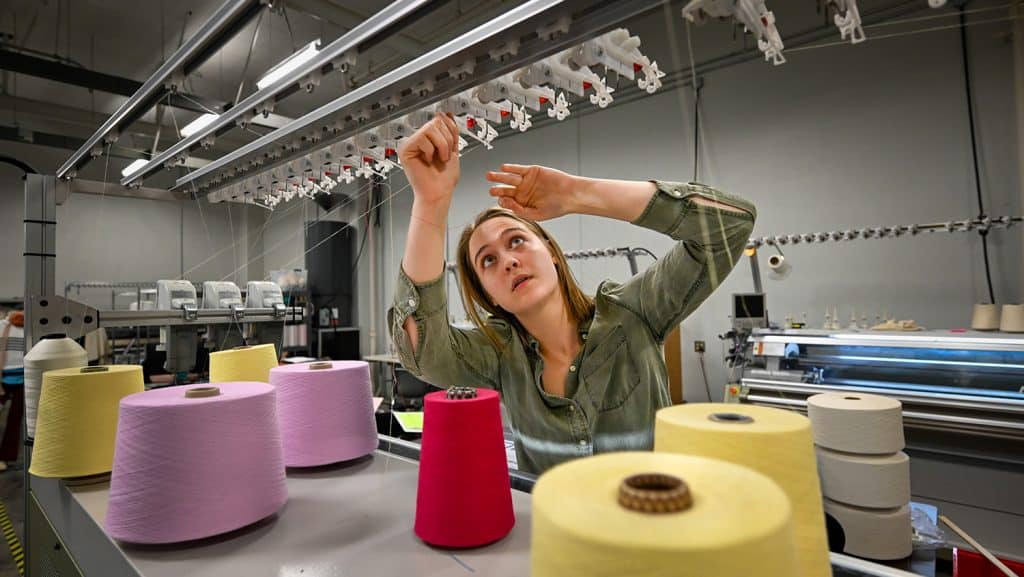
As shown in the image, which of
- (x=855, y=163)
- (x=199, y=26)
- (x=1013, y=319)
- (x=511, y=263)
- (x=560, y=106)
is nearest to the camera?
(x=511, y=263)

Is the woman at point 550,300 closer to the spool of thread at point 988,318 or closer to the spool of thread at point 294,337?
the spool of thread at point 988,318

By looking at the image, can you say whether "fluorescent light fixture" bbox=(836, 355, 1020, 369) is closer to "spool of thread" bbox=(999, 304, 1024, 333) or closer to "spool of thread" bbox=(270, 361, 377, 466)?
"spool of thread" bbox=(999, 304, 1024, 333)

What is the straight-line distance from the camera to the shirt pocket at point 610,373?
3.26 feet

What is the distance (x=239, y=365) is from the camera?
1250 mm

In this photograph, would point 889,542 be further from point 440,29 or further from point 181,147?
point 440,29

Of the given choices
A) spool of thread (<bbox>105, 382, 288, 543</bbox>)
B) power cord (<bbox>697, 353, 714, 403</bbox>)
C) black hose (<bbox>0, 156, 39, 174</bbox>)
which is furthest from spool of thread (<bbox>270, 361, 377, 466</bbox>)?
power cord (<bbox>697, 353, 714, 403</bbox>)

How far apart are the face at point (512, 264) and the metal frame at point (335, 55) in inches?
16.1

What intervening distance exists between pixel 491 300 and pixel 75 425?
0.88 metres

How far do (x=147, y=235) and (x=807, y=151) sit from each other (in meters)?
7.37

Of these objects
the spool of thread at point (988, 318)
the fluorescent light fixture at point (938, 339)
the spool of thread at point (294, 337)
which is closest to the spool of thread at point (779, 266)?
the fluorescent light fixture at point (938, 339)

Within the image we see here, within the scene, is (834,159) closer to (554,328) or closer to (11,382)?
(554,328)

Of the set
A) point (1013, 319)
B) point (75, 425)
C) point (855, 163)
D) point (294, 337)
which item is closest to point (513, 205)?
point (75, 425)

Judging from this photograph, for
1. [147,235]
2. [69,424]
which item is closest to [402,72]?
[69,424]

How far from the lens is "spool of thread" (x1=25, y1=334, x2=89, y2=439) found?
1.33 m
